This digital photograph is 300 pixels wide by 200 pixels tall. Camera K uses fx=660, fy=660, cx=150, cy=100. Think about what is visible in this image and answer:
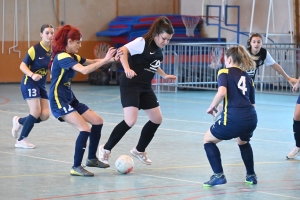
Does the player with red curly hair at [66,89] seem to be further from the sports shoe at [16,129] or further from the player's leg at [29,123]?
the sports shoe at [16,129]

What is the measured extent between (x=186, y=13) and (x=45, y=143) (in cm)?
1484

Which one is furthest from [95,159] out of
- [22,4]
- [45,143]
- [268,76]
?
[22,4]

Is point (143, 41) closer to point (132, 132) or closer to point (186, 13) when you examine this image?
point (132, 132)

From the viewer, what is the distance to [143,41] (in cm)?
774

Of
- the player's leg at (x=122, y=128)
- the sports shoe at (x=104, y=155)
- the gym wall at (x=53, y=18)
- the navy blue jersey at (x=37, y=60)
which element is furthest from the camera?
the gym wall at (x=53, y=18)

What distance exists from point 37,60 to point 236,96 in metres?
3.64

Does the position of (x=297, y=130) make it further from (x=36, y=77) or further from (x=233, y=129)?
(x=36, y=77)

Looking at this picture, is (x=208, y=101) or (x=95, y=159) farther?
(x=208, y=101)

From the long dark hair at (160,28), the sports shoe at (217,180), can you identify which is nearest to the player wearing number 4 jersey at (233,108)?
the sports shoe at (217,180)

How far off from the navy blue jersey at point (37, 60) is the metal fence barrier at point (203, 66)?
912cm

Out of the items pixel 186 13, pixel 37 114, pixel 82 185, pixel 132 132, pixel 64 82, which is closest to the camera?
pixel 82 185

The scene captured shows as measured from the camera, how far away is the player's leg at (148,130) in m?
7.95

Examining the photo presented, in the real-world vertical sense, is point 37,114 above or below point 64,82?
below

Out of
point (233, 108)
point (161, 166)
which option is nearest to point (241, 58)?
point (233, 108)
